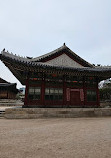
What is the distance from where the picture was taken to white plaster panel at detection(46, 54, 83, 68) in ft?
55.5

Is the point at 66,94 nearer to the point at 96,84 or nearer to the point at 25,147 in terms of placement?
the point at 96,84

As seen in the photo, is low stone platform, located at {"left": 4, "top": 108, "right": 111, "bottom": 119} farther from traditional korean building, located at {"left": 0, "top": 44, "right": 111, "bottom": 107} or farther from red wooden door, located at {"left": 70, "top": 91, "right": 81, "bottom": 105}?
red wooden door, located at {"left": 70, "top": 91, "right": 81, "bottom": 105}

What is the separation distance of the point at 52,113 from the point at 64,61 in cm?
852

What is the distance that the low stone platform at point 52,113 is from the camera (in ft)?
37.2

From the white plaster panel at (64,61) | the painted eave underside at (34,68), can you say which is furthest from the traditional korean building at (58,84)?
the white plaster panel at (64,61)

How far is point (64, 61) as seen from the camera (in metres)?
17.3

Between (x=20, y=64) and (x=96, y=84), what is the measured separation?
10.0 meters

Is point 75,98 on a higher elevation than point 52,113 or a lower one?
higher

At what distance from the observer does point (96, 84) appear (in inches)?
589

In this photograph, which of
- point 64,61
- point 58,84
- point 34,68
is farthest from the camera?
point 64,61

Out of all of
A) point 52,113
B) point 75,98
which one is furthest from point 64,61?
point 52,113

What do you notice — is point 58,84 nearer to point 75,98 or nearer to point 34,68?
point 75,98

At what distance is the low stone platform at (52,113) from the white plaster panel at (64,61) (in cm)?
720

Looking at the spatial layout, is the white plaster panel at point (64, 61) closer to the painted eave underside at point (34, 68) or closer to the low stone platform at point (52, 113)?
the painted eave underside at point (34, 68)
